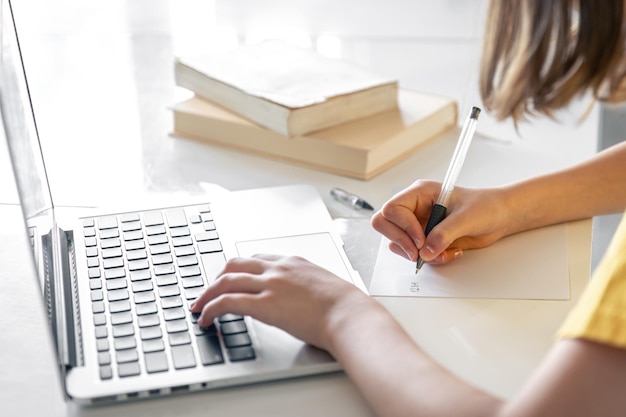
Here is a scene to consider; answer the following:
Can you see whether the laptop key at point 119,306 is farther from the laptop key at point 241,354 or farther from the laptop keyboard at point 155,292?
the laptop key at point 241,354

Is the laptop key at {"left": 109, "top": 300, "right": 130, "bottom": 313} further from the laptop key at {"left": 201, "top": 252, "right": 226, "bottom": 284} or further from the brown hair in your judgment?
the brown hair

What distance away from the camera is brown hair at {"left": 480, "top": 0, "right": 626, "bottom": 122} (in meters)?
0.75

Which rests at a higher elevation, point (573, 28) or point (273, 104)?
point (573, 28)

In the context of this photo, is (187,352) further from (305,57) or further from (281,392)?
(305,57)

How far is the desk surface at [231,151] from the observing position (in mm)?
813

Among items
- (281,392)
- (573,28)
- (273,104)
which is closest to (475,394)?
(281,392)

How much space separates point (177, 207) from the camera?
1.08m

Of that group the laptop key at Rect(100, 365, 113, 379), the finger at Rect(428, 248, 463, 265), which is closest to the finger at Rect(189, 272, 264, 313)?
the laptop key at Rect(100, 365, 113, 379)

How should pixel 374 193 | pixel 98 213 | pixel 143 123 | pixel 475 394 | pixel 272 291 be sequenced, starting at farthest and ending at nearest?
pixel 143 123 < pixel 374 193 < pixel 98 213 < pixel 272 291 < pixel 475 394

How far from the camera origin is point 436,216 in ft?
3.25

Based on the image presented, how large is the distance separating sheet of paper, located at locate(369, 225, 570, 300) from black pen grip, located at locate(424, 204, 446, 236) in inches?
1.7

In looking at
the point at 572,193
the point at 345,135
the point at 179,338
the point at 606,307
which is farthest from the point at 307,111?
the point at 606,307

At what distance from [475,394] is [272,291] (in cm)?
22

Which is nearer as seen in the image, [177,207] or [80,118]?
[177,207]
